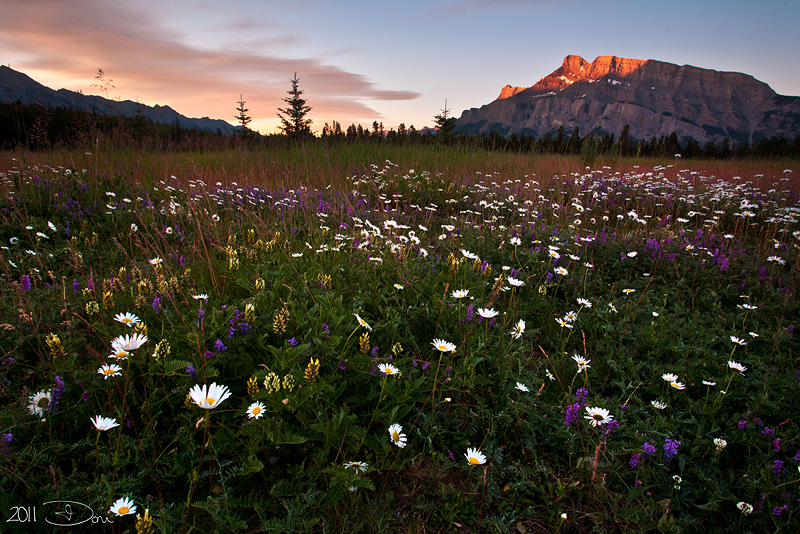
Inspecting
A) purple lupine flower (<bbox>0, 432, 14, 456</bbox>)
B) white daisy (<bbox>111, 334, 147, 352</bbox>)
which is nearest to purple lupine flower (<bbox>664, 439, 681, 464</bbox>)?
white daisy (<bbox>111, 334, 147, 352</bbox>)

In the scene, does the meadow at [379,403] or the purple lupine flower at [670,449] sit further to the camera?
the purple lupine flower at [670,449]

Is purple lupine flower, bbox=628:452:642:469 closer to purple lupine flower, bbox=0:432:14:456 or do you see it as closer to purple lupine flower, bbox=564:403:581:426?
purple lupine flower, bbox=564:403:581:426

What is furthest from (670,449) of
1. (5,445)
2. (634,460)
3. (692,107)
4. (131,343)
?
(692,107)

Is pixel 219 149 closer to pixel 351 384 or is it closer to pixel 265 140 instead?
pixel 265 140

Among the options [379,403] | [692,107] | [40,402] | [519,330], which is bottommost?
[379,403]

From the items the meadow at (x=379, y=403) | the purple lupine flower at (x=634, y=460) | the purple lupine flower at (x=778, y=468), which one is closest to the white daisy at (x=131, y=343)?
the meadow at (x=379, y=403)

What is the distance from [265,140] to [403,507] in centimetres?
1237

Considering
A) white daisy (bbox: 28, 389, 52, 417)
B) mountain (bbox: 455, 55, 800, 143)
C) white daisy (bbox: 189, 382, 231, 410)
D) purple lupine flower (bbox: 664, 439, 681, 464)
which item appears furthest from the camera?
mountain (bbox: 455, 55, 800, 143)

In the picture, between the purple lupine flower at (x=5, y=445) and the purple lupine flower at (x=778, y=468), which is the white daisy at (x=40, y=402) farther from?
the purple lupine flower at (x=778, y=468)

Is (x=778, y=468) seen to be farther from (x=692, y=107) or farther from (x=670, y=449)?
(x=692, y=107)

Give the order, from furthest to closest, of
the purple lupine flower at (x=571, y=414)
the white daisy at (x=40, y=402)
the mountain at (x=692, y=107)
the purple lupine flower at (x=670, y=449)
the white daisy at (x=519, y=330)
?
the mountain at (x=692, y=107), the white daisy at (x=519, y=330), the purple lupine flower at (x=571, y=414), the purple lupine flower at (x=670, y=449), the white daisy at (x=40, y=402)

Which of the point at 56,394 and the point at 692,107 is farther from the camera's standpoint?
the point at 692,107

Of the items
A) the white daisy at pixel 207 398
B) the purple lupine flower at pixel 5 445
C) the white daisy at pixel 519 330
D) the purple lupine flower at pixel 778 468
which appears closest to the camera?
the white daisy at pixel 207 398

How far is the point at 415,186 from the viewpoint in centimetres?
646
